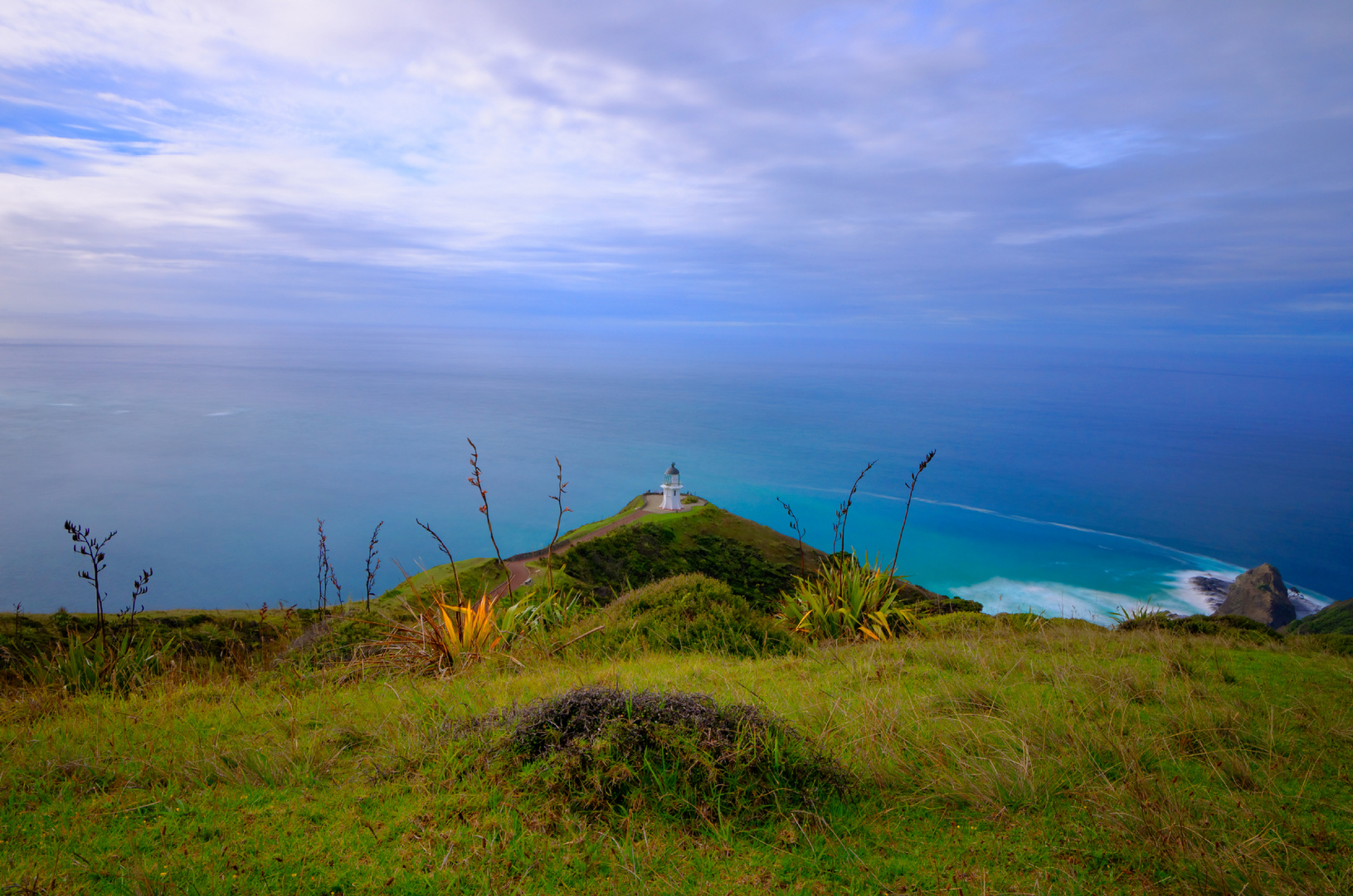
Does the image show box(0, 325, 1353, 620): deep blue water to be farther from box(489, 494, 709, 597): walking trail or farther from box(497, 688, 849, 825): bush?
box(497, 688, 849, 825): bush

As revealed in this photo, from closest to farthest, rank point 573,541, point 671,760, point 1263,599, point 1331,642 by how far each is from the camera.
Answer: point 671,760, point 1331,642, point 573,541, point 1263,599

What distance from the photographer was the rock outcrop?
133ft

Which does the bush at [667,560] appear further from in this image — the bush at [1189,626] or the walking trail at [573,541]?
the bush at [1189,626]

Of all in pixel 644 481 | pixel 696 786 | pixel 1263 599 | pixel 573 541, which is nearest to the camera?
pixel 696 786

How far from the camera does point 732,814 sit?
2.68 metres

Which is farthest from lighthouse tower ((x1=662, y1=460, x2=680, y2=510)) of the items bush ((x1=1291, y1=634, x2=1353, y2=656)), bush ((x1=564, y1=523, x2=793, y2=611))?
bush ((x1=1291, y1=634, x2=1353, y2=656))

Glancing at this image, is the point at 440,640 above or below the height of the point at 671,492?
Answer: above

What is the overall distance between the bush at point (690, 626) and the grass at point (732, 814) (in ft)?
6.26

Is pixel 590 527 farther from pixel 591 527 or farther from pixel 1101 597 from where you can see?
pixel 1101 597

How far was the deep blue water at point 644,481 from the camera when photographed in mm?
65750

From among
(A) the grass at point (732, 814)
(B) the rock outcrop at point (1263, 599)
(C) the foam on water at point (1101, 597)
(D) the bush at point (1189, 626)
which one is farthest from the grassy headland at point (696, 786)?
(C) the foam on water at point (1101, 597)

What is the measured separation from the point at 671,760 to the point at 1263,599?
54755 millimetres

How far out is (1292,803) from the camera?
2779mm

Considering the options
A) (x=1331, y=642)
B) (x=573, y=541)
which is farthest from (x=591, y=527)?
(x=1331, y=642)
